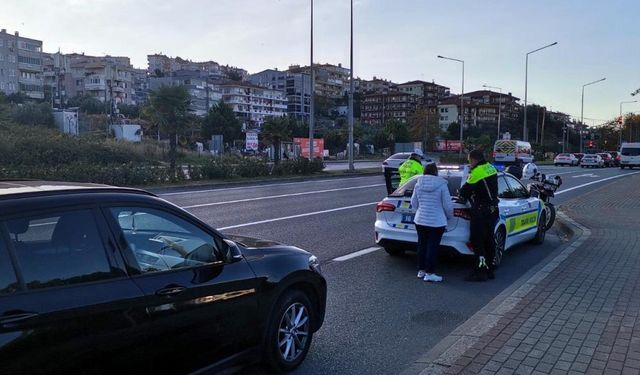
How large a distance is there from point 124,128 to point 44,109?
8.94m

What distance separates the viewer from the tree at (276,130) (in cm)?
3178

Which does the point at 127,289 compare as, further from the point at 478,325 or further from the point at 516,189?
the point at 516,189

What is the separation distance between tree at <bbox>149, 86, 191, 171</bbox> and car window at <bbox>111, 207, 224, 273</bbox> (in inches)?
1006

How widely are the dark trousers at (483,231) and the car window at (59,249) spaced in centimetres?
541

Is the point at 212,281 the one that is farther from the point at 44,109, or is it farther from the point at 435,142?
the point at 435,142

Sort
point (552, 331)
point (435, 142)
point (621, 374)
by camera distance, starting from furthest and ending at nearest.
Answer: point (435, 142) < point (552, 331) < point (621, 374)

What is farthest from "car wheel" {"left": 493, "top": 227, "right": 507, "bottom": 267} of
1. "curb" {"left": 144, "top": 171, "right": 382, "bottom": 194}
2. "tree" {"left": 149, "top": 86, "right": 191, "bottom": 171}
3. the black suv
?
"tree" {"left": 149, "top": 86, "right": 191, "bottom": 171}

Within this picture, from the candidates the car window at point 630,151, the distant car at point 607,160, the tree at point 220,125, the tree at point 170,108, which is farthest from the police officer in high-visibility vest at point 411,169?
the tree at point 220,125

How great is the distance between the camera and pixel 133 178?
22453mm

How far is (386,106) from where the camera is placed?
172m

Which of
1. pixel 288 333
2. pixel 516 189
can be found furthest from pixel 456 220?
pixel 288 333

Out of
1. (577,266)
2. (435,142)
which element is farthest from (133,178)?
(435,142)

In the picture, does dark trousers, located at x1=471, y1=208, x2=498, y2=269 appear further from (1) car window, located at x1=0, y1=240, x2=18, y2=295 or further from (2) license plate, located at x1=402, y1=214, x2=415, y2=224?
(1) car window, located at x1=0, y1=240, x2=18, y2=295

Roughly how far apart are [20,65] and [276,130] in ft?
382
